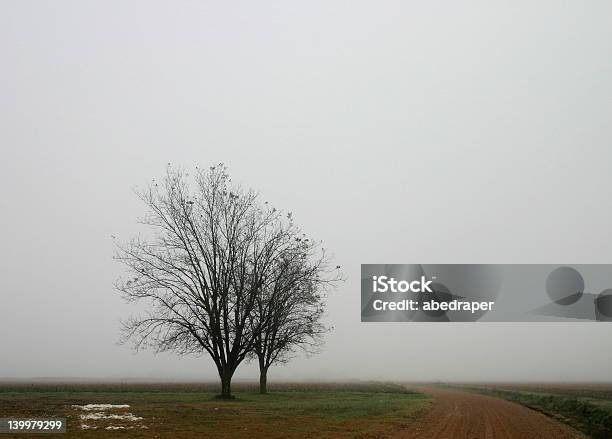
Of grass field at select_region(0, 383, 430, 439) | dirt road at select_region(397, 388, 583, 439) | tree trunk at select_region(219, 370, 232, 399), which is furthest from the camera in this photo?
tree trunk at select_region(219, 370, 232, 399)

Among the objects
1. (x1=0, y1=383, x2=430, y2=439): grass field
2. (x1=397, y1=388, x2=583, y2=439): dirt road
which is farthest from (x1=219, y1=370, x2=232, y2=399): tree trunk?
(x1=397, y1=388, x2=583, y2=439): dirt road

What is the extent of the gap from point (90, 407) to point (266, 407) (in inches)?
383

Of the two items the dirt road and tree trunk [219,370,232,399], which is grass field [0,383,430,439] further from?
tree trunk [219,370,232,399]

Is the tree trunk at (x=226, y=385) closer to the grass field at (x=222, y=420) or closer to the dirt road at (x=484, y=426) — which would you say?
the grass field at (x=222, y=420)

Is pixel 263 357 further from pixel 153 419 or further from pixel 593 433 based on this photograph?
pixel 593 433

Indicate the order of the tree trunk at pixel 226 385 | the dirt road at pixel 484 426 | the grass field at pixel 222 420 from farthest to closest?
the tree trunk at pixel 226 385 → the dirt road at pixel 484 426 → the grass field at pixel 222 420

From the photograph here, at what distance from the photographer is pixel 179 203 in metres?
42.7

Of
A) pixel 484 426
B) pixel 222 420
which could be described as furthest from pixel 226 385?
pixel 484 426

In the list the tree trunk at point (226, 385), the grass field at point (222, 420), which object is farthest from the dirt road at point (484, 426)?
the tree trunk at point (226, 385)

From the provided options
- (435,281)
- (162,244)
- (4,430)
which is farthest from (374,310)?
(4,430)

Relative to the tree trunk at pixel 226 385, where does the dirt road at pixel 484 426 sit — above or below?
below

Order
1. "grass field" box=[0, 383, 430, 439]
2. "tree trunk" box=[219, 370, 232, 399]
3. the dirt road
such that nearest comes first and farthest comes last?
"grass field" box=[0, 383, 430, 439] → the dirt road → "tree trunk" box=[219, 370, 232, 399]

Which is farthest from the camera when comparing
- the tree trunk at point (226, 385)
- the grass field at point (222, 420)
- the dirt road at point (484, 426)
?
the tree trunk at point (226, 385)

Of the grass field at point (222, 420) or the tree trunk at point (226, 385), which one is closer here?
the grass field at point (222, 420)
